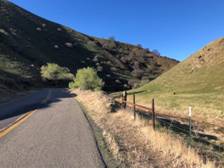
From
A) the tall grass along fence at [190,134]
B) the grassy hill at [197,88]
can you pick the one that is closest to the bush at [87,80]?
the grassy hill at [197,88]

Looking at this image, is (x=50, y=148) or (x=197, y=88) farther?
(x=197, y=88)

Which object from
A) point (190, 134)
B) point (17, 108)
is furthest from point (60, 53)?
point (190, 134)

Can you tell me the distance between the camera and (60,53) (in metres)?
96.2

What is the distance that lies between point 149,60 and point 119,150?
437 ft

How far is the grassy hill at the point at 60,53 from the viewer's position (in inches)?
2813

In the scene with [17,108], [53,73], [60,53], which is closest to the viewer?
[17,108]

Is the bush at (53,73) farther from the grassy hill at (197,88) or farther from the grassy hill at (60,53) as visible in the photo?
the grassy hill at (197,88)

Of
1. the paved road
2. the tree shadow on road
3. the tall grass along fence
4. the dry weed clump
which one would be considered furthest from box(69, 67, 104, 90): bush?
the dry weed clump

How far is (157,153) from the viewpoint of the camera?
20.9 feet

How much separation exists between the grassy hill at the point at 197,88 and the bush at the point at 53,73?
104ft

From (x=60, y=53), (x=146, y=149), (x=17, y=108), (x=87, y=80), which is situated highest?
(x=60, y=53)

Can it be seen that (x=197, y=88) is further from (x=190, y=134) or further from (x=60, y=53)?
(x=60, y=53)

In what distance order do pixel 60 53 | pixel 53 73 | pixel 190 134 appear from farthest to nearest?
1. pixel 60 53
2. pixel 53 73
3. pixel 190 134

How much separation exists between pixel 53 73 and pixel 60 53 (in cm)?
2567
